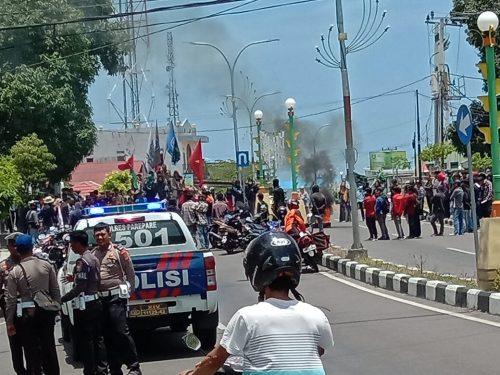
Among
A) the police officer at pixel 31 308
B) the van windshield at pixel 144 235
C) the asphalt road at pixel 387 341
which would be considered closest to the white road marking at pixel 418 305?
the asphalt road at pixel 387 341

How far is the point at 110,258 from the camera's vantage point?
31.3 feet

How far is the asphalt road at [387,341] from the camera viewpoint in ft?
31.1

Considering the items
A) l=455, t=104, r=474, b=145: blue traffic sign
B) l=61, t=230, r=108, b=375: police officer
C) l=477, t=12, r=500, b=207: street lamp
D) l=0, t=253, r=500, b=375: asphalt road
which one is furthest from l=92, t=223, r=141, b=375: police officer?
l=455, t=104, r=474, b=145: blue traffic sign

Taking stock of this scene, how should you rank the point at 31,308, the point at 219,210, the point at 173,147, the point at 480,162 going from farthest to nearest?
the point at 480,162 < the point at 173,147 < the point at 219,210 < the point at 31,308

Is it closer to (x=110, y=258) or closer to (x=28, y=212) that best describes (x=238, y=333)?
(x=110, y=258)

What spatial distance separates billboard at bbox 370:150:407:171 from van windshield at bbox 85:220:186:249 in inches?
4600

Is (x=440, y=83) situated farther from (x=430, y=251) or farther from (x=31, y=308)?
(x=31, y=308)

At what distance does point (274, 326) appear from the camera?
410 centimetres

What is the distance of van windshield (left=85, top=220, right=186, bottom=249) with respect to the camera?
38.2 feet

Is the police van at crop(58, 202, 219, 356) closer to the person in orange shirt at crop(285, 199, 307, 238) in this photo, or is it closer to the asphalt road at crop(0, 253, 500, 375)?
the asphalt road at crop(0, 253, 500, 375)

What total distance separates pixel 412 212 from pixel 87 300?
1864cm

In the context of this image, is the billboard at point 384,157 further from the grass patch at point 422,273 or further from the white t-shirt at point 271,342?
the white t-shirt at point 271,342

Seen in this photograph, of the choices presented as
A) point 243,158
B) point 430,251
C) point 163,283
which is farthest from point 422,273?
point 243,158

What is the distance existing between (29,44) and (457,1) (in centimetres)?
1945
